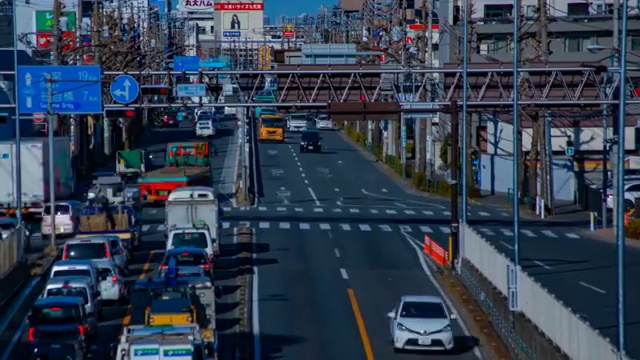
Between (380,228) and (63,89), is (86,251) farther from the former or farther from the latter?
(380,228)

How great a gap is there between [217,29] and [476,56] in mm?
128165

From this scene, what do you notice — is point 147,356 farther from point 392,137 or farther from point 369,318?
point 392,137

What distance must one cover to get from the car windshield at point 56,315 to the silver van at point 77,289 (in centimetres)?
155

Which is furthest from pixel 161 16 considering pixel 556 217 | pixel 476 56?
pixel 556 217

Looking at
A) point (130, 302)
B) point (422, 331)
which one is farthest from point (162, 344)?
point (130, 302)

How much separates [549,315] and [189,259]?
13522 millimetres

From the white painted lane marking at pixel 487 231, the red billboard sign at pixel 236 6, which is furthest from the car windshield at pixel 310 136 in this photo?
the red billboard sign at pixel 236 6

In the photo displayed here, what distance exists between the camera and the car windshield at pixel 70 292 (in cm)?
2581

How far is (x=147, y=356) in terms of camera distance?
18922 mm

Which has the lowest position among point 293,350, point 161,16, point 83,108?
point 293,350

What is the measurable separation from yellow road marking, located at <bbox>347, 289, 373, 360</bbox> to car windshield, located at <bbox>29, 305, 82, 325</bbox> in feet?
19.9

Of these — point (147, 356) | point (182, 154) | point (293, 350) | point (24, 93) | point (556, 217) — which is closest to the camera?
point (147, 356)

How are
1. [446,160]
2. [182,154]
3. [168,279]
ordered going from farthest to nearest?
[446,160], [182,154], [168,279]

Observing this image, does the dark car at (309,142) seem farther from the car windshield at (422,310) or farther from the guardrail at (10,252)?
the car windshield at (422,310)
